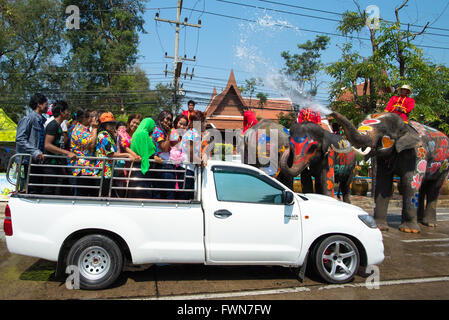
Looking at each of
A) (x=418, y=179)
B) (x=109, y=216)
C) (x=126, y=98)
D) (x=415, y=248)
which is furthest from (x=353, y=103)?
(x=126, y=98)

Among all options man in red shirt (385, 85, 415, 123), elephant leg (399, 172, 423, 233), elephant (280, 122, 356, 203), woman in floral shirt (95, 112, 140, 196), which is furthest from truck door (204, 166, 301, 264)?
man in red shirt (385, 85, 415, 123)

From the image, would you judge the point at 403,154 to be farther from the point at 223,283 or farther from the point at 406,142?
the point at 223,283

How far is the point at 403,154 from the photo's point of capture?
8.68 metres

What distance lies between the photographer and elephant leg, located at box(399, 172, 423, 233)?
340 inches

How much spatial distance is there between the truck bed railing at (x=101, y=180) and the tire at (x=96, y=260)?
595 mm

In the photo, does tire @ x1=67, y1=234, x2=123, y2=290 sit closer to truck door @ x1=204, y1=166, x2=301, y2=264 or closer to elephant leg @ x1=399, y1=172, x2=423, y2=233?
truck door @ x1=204, y1=166, x2=301, y2=264

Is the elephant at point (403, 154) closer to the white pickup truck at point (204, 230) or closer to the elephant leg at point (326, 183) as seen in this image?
the elephant leg at point (326, 183)

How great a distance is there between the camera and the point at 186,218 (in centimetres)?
466

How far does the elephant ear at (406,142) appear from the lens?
8172 millimetres

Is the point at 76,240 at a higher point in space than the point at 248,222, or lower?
lower

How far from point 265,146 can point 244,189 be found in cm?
449

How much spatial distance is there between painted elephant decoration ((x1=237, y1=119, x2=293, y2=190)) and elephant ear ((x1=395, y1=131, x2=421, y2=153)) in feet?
8.34

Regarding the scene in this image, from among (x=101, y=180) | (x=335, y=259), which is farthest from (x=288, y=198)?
(x=101, y=180)

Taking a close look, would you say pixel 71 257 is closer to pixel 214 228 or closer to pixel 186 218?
pixel 186 218
